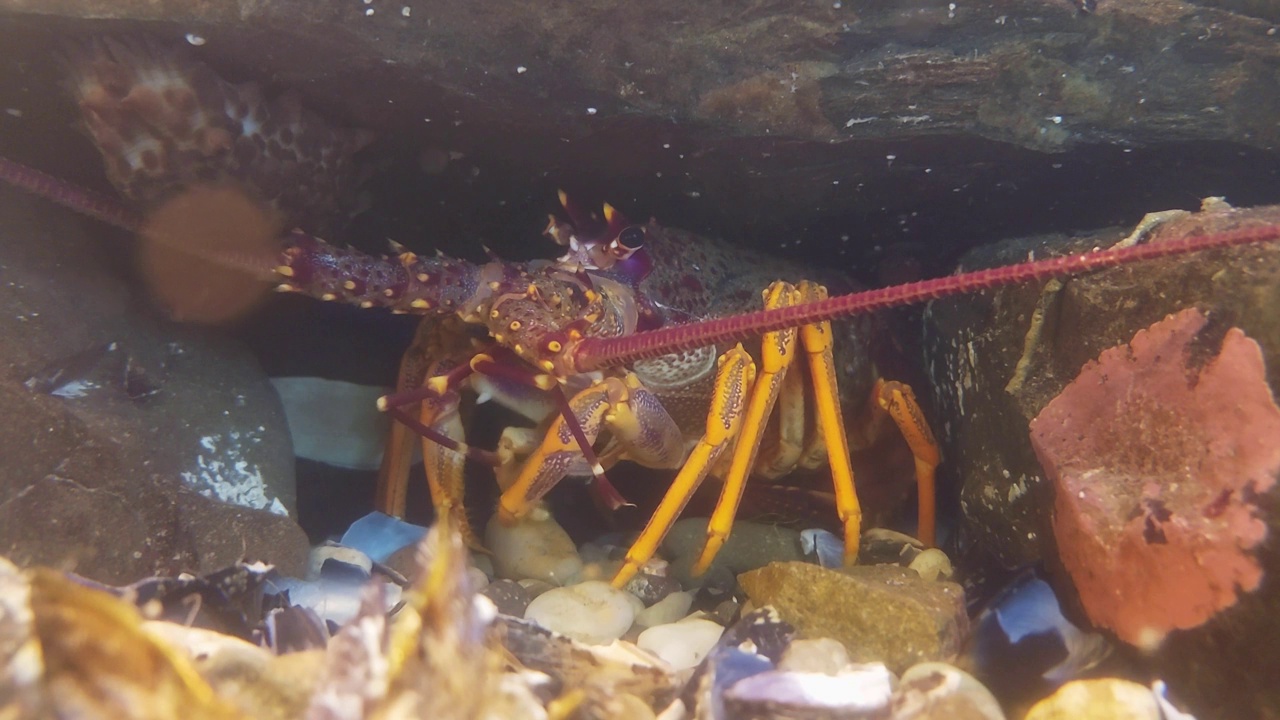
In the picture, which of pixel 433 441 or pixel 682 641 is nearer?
pixel 682 641

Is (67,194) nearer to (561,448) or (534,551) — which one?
(561,448)

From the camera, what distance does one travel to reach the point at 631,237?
282 centimetres

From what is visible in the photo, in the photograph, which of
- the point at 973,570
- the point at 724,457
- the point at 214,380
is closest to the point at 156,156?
the point at 214,380

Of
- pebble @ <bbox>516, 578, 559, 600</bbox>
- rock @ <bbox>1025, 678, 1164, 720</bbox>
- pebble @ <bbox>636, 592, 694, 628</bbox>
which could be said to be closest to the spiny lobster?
pebble @ <bbox>636, 592, 694, 628</bbox>

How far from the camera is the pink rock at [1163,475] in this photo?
1.44 m

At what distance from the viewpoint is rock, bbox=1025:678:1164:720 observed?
145cm

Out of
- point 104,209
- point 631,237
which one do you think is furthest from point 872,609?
point 104,209

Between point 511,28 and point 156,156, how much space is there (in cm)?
123

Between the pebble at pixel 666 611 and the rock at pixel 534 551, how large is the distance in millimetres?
431

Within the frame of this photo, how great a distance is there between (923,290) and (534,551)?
1867mm

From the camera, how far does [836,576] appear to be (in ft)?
6.58

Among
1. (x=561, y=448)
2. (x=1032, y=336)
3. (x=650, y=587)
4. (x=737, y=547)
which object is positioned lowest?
(x=737, y=547)

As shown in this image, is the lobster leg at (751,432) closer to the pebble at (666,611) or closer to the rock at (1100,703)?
the pebble at (666,611)

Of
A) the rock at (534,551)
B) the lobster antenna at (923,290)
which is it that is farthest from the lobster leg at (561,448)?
the lobster antenna at (923,290)
